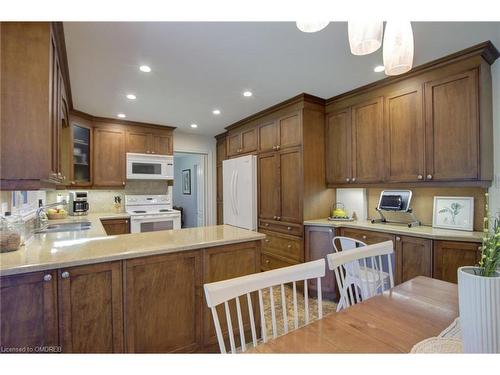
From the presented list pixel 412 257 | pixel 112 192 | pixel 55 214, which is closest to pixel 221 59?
pixel 412 257

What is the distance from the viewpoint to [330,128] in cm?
319

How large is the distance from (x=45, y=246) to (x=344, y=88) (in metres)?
3.09

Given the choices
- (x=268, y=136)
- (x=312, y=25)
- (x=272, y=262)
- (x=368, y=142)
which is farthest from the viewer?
(x=268, y=136)

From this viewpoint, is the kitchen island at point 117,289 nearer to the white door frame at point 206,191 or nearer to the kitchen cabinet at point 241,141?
the kitchen cabinet at point 241,141

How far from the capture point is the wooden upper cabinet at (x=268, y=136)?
3430 mm

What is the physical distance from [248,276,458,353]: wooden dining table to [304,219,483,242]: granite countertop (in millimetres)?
1004

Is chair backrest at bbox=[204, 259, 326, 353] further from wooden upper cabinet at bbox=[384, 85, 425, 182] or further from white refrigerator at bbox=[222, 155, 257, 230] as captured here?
white refrigerator at bbox=[222, 155, 257, 230]

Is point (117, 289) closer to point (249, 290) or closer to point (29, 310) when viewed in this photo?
point (29, 310)

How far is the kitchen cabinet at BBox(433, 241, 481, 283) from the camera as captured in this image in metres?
1.95

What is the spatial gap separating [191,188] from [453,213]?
16.8 feet

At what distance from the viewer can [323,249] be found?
2828mm

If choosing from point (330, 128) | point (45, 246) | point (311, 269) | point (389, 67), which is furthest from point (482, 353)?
point (330, 128)

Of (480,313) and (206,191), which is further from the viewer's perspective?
(206,191)

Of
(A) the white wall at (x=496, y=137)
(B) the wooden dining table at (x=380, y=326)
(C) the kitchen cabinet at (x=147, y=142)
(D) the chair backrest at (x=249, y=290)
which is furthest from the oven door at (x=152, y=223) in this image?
(A) the white wall at (x=496, y=137)
